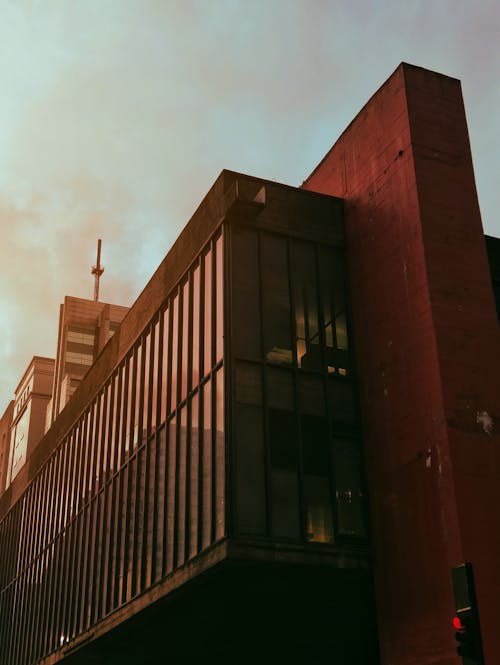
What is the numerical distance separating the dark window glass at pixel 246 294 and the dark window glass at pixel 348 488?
3472 mm

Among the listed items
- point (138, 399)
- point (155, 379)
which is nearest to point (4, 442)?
point (138, 399)

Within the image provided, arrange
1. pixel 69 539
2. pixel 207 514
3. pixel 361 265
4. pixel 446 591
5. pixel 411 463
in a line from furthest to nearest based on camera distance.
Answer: pixel 69 539 → pixel 361 265 → pixel 207 514 → pixel 411 463 → pixel 446 591

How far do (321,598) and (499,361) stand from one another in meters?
7.96

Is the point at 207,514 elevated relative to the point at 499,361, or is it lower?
lower

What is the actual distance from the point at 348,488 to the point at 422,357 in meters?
4.19

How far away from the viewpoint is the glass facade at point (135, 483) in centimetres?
2492

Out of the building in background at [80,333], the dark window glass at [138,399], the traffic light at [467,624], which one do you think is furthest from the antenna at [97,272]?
the traffic light at [467,624]

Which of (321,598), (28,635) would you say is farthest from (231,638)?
(28,635)

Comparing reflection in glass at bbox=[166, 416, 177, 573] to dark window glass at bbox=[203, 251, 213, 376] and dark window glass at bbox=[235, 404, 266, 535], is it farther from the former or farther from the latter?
dark window glass at bbox=[235, 404, 266, 535]

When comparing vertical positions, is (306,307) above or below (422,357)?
above

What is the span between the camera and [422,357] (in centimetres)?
2259

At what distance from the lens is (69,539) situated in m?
36.6

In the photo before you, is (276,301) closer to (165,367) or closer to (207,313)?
(207,313)

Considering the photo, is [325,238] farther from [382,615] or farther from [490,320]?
[382,615]
